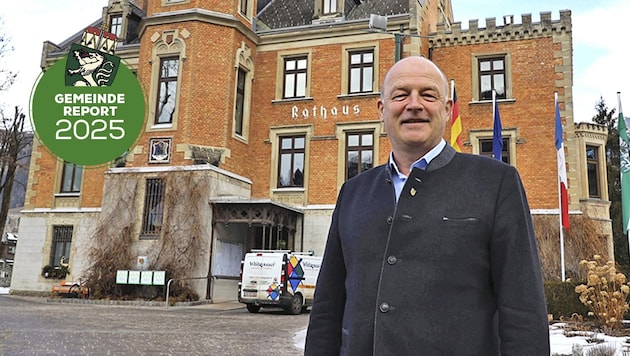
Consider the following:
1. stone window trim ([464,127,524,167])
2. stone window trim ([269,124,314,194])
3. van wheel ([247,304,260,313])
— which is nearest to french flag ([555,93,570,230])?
stone window trim ([464,127,524,167])

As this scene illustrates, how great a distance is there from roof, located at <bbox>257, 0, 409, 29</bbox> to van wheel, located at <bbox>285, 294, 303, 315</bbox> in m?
12.0

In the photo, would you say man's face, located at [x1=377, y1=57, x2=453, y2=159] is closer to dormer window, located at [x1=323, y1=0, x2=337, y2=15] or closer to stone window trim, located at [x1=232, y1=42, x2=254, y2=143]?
stone window trim, located at [x1=232, y1=42, x2=254, y2=143]

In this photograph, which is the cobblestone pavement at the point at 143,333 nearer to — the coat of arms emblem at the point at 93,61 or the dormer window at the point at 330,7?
the coat of arms emblem at the point at 93,61

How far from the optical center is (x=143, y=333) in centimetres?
1008

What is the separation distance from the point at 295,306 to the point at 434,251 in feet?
47.3

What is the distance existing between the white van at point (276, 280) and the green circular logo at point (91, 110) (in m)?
5.71

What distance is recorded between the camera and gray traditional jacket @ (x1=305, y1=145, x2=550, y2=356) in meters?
1.81

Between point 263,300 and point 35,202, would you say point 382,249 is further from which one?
point 35,202

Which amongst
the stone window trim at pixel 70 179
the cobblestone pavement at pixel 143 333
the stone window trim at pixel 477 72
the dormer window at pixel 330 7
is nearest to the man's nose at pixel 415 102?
the cobblestone pavement at pixel 143 333

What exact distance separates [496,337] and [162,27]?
2140 cm

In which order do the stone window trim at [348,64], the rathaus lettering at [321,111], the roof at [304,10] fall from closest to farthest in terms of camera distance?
the stone window trim at [348,64] → the rathaus lettering at [321,111] → the roof at [304,10]

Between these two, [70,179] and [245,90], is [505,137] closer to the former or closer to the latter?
[245,90]

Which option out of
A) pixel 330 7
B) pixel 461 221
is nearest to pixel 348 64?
pixel 330 7

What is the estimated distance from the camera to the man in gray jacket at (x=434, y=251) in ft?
5.95
